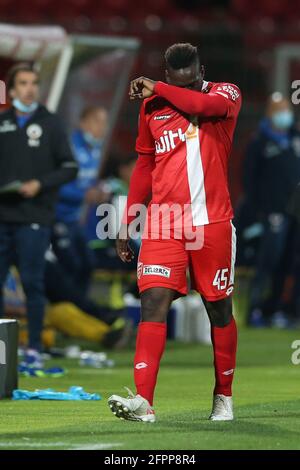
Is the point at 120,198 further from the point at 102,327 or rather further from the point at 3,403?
the point at 3,403

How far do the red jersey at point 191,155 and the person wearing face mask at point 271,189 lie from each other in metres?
8.32

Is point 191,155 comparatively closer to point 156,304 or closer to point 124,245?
point 124,245

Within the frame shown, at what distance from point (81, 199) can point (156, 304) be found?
7241 mm

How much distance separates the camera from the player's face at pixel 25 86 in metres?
11.1

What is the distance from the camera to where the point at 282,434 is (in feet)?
22.6

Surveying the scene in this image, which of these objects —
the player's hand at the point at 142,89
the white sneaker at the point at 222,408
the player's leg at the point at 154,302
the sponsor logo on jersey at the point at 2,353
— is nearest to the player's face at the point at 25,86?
the sponsor logo on jersey at the point at 2,353

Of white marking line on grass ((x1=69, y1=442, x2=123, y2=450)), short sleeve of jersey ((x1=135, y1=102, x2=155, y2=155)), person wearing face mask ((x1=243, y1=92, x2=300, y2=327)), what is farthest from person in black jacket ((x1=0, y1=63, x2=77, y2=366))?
person wearing face mask ((x1=243, y1=92, x2=300, y2=327))

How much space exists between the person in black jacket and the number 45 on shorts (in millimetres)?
3738

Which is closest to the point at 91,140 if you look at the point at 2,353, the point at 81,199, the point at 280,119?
the point at 81,199

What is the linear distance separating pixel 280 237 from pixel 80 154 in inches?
97.2

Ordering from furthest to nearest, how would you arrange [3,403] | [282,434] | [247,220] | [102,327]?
[247,220] < [102,327] < [3,403] < [282,434]

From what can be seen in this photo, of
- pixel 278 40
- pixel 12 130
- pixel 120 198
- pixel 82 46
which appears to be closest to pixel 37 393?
pixel 12 130

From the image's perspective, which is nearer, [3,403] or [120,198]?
[3,403]

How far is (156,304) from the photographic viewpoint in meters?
7.34
